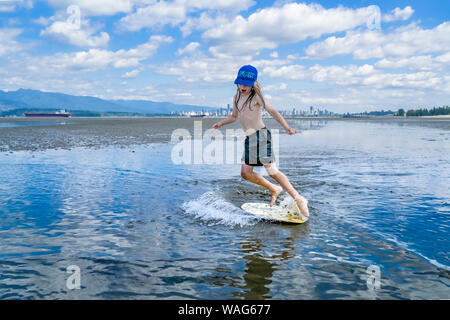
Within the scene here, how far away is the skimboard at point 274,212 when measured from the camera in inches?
252

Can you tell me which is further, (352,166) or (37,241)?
(352,166)

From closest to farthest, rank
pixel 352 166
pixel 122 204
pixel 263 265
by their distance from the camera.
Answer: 1. pixel 263 265
2. pixel 122 204
3. pixel 352 166

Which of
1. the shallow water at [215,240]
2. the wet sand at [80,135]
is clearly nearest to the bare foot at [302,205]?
the shallow water at [215,240]

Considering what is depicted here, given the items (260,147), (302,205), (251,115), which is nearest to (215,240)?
(302,205)

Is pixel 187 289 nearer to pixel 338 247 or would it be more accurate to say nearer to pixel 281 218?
pixel 338 247

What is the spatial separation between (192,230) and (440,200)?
5.82 metres

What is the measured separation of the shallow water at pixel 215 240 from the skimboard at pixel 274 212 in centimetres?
18

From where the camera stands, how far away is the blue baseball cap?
634 cm

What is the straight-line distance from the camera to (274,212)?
22.2ft

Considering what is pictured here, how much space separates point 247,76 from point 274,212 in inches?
103

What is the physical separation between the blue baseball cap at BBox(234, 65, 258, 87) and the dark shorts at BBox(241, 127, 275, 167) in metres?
0.93
